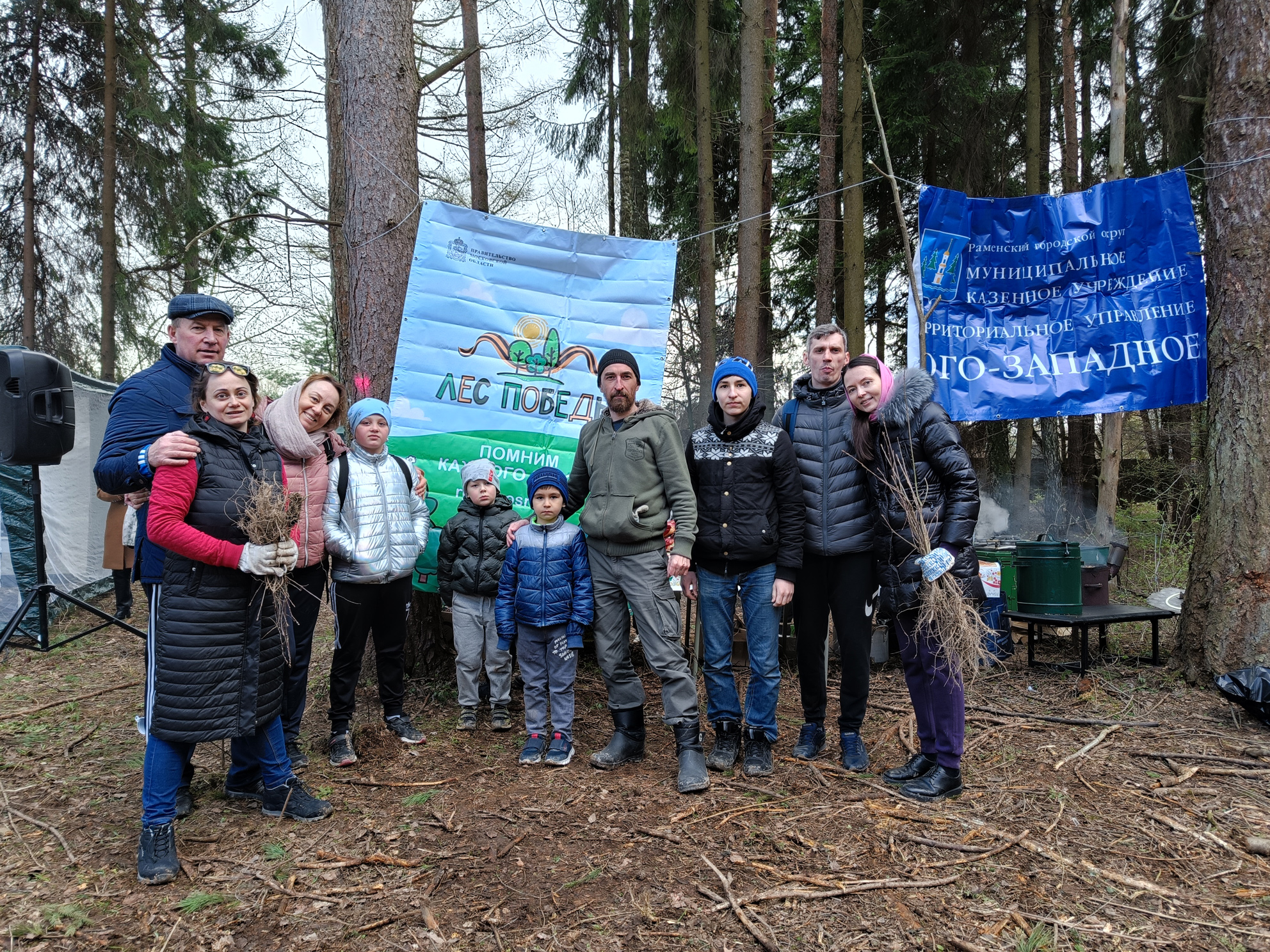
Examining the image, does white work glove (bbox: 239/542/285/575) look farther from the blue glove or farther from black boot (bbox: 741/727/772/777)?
the blue glove

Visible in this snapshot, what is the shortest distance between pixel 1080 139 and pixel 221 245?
13.4m

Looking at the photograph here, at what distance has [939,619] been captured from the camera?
10.3 feet

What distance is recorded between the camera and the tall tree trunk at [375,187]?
456cm

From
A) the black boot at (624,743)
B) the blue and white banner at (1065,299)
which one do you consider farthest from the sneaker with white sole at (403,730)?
the blue and white banner at (1065,299)

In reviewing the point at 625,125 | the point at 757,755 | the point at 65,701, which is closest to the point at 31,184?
the point at 625,125

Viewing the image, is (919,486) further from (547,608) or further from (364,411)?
(364,411)

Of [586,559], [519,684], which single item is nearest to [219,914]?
[586,559]

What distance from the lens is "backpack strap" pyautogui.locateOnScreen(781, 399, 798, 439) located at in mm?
3814

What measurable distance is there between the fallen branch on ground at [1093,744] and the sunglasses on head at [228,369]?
401 cm

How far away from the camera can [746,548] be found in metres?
3.53

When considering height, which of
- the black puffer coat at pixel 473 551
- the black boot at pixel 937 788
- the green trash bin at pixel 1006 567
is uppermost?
the black puffer coat at pixel 473 551

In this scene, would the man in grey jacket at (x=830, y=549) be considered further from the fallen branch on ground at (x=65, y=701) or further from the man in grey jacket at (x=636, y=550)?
the fallen branch on ground at (x=65, y=701)

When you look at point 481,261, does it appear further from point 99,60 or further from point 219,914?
point 99,60

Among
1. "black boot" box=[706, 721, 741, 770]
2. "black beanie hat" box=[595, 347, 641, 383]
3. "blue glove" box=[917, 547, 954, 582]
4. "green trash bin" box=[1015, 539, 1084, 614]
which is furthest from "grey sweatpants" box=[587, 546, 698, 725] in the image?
"green trash bin" box=[1015, 539, 1084, 614]
